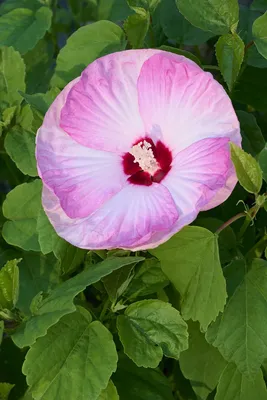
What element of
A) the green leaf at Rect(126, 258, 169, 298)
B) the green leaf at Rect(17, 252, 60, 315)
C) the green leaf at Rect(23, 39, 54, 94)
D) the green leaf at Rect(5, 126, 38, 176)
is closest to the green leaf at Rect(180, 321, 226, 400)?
the green leaf at Rect(126, 258, 169, 298)

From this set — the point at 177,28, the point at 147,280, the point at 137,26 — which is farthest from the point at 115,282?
the point at 177,28

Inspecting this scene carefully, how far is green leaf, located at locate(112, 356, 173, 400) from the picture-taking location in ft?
3.76

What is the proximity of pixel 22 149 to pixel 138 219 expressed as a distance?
1.05 ft

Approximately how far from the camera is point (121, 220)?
934mm

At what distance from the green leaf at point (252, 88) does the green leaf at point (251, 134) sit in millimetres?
31

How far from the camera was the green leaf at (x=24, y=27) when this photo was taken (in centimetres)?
127

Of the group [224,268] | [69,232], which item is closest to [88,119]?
[69,232]

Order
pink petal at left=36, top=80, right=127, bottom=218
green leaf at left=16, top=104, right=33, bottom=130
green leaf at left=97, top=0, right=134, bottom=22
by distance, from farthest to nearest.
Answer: green leaf at left=97, top=0, right=134, bottom=22, green leaf at left=16, top=104, right=33, bottom=130, pink petal at left=36, top=80, right=127, bottom=218

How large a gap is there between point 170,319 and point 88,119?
1.05 feet

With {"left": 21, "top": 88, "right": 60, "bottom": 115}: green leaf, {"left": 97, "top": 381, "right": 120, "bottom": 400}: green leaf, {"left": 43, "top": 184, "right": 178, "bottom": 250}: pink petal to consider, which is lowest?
{"left": 97, "top": 381, "right": 120, "bottom": 400}: green leaf

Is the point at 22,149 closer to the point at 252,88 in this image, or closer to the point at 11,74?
the point at 11,74

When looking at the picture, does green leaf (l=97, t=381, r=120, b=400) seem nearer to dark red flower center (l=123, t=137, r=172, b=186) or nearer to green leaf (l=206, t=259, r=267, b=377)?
green leaf (l=206, t=259, r=267, b=377)

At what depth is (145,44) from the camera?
1.19 metres

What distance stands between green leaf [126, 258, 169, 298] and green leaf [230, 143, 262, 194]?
0.81ft
